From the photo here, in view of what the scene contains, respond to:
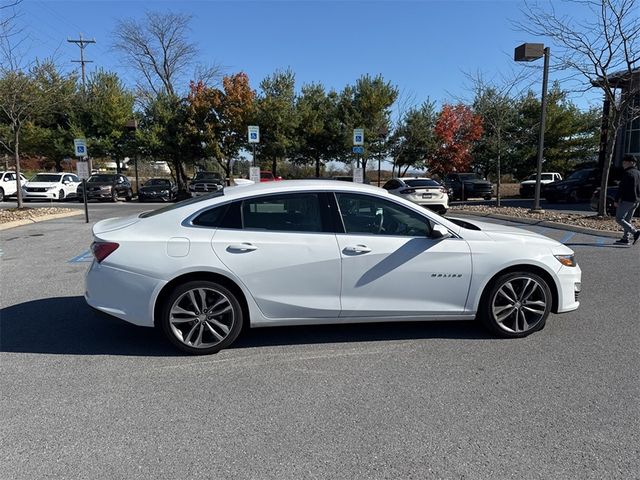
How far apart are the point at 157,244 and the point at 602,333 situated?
4.29 metres

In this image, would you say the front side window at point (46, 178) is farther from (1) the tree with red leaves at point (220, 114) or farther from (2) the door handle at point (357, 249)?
(2) the door handle at point (357, 249)

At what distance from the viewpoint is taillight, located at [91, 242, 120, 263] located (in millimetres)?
3984

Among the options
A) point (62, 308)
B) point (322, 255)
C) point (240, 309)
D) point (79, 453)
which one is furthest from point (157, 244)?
point (62, 308)

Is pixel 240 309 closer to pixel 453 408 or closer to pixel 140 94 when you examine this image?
pixel 453 408

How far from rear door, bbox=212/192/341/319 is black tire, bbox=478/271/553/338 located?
1.45m

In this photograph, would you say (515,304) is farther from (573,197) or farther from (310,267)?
(573,197)

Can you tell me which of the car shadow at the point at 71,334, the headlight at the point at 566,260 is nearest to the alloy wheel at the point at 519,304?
the headlight at the point at 566,260

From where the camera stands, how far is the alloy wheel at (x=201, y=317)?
4004 mm

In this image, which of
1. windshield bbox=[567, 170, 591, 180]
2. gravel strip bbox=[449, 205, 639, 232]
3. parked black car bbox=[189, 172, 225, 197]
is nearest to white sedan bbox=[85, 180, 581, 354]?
gravel strip bbox=[449, 205, 639, 232]

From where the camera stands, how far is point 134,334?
4.62 meters

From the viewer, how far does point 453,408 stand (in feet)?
10.5

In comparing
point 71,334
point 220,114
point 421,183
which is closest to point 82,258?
point 71,334

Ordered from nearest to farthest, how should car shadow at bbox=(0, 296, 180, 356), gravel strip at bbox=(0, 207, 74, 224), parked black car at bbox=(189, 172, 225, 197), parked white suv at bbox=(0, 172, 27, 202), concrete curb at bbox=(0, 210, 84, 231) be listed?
car shadow at bbox=(0, 296, 180, 356), concrete curb at bbox=(0, 210, 84, 231), gravel strip at bbox=(0, 207, 74, 224), parked white suv at bbox=(0, 172, 27, 202), parked black car at bbox=(189, 172, 225, 197)

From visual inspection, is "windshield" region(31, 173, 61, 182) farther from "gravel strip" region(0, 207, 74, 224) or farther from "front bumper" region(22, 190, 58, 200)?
"gravel strip" region(0, 207, 74, 224)
